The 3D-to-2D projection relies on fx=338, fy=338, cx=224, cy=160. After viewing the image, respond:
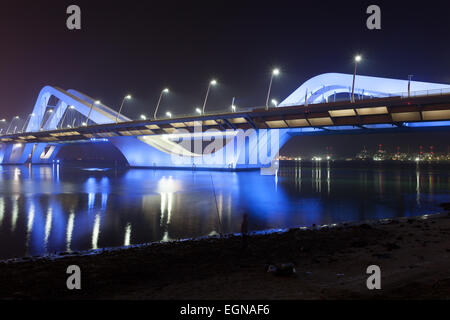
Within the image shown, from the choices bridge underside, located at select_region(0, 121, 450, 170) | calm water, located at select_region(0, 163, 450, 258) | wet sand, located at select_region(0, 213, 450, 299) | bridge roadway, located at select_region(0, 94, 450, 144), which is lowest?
calm water, located at select_region(0, 163, 450, 258)

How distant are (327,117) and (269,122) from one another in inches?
310

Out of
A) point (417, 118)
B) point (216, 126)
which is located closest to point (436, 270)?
point (417, 118)

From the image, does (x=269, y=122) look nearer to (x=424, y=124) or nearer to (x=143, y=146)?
(x=424, y=124)

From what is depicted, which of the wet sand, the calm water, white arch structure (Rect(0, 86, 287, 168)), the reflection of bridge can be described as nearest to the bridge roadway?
the reflection of bridge

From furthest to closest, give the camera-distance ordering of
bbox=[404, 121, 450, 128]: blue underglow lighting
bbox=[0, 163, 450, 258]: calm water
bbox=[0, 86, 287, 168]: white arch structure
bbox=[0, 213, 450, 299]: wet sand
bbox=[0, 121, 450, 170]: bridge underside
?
bbox=[0, 86, 287, 168]: white arch structure → bbox=[0, 121, 450, 170]: bridge underside → bbox=[404, 121, 450, 128]: blue underglow lighting → bbox=[0, 163, 450, 258]: calm water → bbox=[0, 213, 450, 299]: wet sand

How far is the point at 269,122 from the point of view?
40.9m

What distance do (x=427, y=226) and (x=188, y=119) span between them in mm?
37505

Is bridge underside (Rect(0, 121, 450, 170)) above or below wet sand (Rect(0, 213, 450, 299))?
above

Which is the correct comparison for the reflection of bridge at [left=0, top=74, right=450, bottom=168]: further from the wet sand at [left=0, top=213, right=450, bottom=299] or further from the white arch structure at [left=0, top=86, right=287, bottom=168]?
the wet sand at [left=0, top=213, right=450, bottom=299]

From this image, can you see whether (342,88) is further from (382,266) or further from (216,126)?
(382,266)

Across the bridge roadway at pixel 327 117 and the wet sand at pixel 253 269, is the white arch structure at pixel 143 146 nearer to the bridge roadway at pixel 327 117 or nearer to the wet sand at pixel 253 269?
the bridge roadway at pixel 327 117

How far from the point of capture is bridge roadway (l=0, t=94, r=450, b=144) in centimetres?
2880

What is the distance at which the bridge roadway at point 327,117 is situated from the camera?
94.5 feet

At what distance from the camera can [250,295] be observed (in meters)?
5.08
